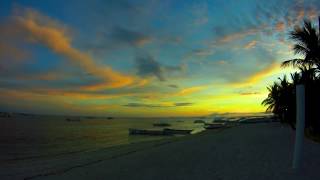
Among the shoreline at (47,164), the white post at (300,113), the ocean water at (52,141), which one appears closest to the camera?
the white post at (300,113)

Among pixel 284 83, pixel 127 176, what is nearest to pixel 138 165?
pixel 127 176

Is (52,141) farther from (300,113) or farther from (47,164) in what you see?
(300,113)

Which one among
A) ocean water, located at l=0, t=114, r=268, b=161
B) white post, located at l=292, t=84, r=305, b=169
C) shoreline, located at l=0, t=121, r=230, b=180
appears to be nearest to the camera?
white post, located at l=292, t=84, r=305, b=169

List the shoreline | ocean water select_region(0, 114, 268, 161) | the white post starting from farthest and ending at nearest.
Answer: ocean water select_region(0, 114, 268, 161)
the shoreline
the white post

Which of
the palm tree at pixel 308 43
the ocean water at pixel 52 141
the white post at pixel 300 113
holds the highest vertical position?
the palm tree at pixel 308 43

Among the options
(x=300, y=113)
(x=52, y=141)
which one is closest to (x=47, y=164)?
(x=300, y=113)

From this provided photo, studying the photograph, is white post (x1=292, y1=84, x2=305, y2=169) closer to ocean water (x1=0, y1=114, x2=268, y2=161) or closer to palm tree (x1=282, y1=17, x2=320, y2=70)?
palm tree (x1=282, y1=17, x2=320, y2=70)

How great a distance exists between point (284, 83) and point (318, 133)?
1617 centimetres

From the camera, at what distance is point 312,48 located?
19.8 meters

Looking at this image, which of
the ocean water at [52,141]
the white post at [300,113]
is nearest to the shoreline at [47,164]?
the ocean water at [52,141]

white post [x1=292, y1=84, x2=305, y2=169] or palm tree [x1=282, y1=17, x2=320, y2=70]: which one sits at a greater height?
palm tree [x1=282, y1=17, x2=320, y2=70]

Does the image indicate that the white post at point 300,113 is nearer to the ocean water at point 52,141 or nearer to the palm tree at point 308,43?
the palm tree at point 308,43

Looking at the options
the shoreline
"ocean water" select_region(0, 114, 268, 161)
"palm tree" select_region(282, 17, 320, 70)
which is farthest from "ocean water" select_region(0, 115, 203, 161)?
"palm tree" select_region(282, 17, 320, 70)

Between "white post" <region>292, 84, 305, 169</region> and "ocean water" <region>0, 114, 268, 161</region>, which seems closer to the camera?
"white post" <region>292, 84, 305, 169</region>
